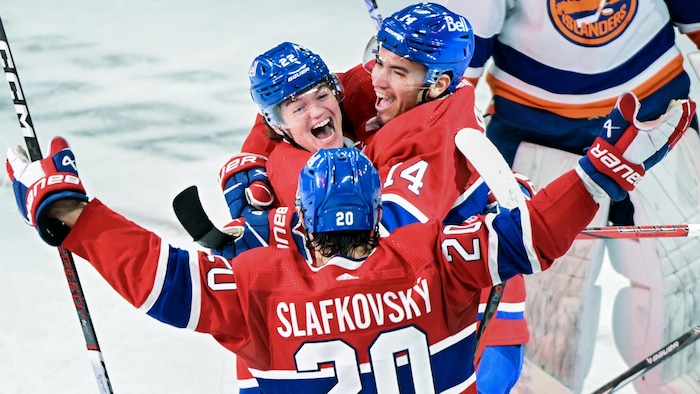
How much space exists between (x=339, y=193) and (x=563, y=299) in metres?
1.60

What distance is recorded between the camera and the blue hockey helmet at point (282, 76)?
211 cm

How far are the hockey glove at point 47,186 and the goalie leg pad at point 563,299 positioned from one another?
1.70m

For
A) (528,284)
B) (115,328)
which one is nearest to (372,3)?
(528,284)

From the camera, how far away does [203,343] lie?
2865mm

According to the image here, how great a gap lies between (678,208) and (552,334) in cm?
50

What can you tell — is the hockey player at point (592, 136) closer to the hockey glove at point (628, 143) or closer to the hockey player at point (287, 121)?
the hockey player at point (287, 121)

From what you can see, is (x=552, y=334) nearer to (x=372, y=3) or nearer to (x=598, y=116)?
(x=598, y=116)

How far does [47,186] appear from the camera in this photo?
4.87ft

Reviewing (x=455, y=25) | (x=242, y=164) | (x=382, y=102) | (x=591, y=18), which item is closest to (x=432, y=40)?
(x=455, y=25)

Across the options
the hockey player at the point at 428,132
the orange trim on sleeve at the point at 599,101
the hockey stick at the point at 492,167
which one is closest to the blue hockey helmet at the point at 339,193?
the hockey stick at the point at 492,167

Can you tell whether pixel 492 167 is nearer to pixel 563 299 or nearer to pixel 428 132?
pixel 428 132

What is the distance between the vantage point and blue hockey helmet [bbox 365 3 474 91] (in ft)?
6.82

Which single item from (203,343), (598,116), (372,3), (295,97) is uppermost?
(295,97)

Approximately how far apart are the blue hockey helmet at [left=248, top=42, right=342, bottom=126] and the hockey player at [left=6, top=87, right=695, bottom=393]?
1.70 ft
